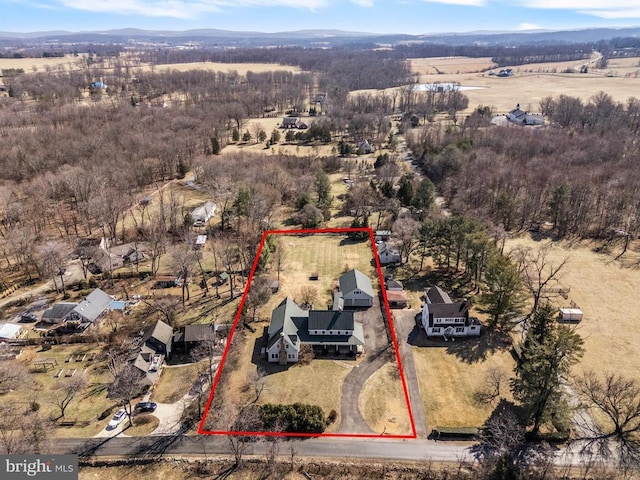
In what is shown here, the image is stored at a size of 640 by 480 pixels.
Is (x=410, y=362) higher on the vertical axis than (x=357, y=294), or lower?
lower

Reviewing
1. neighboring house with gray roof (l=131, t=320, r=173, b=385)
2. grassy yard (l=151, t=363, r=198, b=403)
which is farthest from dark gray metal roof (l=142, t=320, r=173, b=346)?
grassy yard (l=151, t=363, r=198, b=403)

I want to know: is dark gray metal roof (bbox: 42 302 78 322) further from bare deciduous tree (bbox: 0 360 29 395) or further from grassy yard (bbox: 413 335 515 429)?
grassy yard (bbox: 413 335 515 429)

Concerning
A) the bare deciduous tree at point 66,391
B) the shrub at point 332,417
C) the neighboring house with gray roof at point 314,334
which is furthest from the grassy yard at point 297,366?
the bare deciduous tree at point 66,391

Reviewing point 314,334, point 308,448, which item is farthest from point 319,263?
point 308,448

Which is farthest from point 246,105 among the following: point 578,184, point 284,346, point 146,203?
point 284,346

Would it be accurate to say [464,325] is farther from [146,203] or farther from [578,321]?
[146,203]

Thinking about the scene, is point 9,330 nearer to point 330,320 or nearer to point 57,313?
point 57,313
